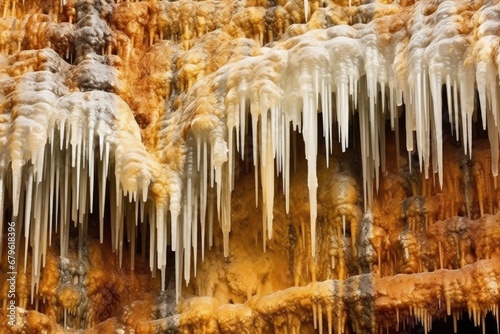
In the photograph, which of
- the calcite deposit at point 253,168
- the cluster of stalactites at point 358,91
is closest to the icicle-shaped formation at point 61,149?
the calcite deposit at point 253,168

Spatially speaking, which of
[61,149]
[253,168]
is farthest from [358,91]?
[61,149]

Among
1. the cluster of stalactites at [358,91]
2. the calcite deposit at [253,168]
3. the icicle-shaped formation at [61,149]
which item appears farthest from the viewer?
the icicle-shaped formation at [61,149]

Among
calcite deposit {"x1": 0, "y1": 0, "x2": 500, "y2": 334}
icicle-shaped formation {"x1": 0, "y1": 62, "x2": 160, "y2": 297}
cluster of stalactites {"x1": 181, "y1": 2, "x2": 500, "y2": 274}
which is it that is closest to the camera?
cluster of stalactites {"x1": 181, "y1": 2, "x2": 500, "y2": 274}

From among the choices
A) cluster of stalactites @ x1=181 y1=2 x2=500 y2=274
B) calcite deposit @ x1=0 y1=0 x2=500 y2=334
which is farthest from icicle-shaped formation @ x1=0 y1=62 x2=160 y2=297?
cluster of stalactites @ x1=181 y1=2 x2=500 y2=274

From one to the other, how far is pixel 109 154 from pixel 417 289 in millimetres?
4016

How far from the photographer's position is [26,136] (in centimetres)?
1014

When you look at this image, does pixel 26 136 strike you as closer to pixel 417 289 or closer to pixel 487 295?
pixel 417 289

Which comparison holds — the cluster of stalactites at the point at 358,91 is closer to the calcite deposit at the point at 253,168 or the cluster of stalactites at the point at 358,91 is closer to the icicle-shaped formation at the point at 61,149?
the calcite deposit at the point at 253,168

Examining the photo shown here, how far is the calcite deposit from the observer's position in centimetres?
952

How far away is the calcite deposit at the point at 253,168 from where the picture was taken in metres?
9.52

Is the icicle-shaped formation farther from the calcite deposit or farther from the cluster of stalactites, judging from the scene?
the cluster of stalactites

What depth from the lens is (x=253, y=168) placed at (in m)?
11.5

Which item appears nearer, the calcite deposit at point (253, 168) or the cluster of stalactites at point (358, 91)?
the cluster of stalactites at point (358, 91)

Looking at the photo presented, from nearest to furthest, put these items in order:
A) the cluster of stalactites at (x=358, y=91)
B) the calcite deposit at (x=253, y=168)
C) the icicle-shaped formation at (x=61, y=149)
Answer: the cluster of stalactites at (x=358, y=91), the calcite deposit at (x=253, y=168), the icicle-shaped formation at (x=61, y=149)
